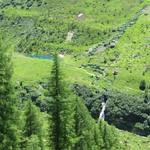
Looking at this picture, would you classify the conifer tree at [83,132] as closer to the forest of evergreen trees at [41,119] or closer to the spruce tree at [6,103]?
the forest of evergreen trees at [41,119]

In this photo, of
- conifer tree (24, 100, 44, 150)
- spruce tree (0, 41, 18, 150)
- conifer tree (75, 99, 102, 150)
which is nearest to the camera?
spruce tree (0, 41, 18, 150)

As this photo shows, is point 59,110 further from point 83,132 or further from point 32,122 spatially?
point 83,132

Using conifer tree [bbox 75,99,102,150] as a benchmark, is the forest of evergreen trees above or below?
above

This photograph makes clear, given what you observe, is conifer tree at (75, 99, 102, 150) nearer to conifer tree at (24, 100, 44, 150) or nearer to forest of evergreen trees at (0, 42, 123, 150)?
forest of evergreen trees at (0, 42, 123, 150)

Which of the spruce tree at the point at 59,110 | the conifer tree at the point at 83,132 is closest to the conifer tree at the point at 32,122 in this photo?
the conifer tree at the point at 83,132

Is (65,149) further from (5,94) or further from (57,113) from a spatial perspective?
(5,94)

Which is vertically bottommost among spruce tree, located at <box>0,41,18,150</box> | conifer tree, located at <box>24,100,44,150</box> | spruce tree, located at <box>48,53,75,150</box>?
conifer tree, located at <box>24,100,44,150</box>

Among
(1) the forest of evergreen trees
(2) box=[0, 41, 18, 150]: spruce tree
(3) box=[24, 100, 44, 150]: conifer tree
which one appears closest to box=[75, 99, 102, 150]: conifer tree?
(1) the forest of evergreen trees

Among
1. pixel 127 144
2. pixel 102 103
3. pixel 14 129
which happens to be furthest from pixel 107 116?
pixel 14 129

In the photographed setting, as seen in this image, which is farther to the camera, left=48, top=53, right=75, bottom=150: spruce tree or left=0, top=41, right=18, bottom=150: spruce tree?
left=48, top=53, right=75, bottom=150: spruce tree
